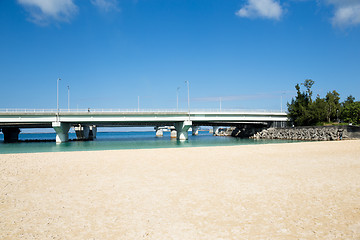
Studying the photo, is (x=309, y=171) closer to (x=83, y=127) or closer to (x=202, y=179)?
(x=202, y=179)

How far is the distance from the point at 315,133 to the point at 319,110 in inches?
433

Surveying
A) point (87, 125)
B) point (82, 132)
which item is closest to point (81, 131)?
point (82, 132)

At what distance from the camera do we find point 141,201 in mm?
8852

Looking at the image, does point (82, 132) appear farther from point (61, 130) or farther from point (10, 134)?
point (10, 134)

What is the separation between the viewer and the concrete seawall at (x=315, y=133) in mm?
54500


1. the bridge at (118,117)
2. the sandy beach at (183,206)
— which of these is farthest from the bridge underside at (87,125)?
the sandy beach at (183,206)

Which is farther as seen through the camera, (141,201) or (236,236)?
(141,201)

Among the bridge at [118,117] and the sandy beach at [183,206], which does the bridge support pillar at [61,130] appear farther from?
the sandy beach at [183,206]

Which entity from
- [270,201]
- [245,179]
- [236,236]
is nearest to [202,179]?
[245,179]

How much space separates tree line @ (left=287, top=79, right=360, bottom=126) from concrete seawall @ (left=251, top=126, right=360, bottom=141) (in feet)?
17.2

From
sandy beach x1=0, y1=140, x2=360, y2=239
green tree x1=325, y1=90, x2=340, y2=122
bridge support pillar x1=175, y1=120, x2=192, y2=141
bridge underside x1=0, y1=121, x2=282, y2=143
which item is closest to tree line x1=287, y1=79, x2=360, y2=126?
green tree x1=325, y1=90, x2=340, y2=122

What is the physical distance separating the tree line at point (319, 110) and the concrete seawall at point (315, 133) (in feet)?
17.2

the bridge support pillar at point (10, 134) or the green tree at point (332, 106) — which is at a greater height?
the green tree at point (332, 106)

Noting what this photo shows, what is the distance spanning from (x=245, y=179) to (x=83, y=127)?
8895cm
